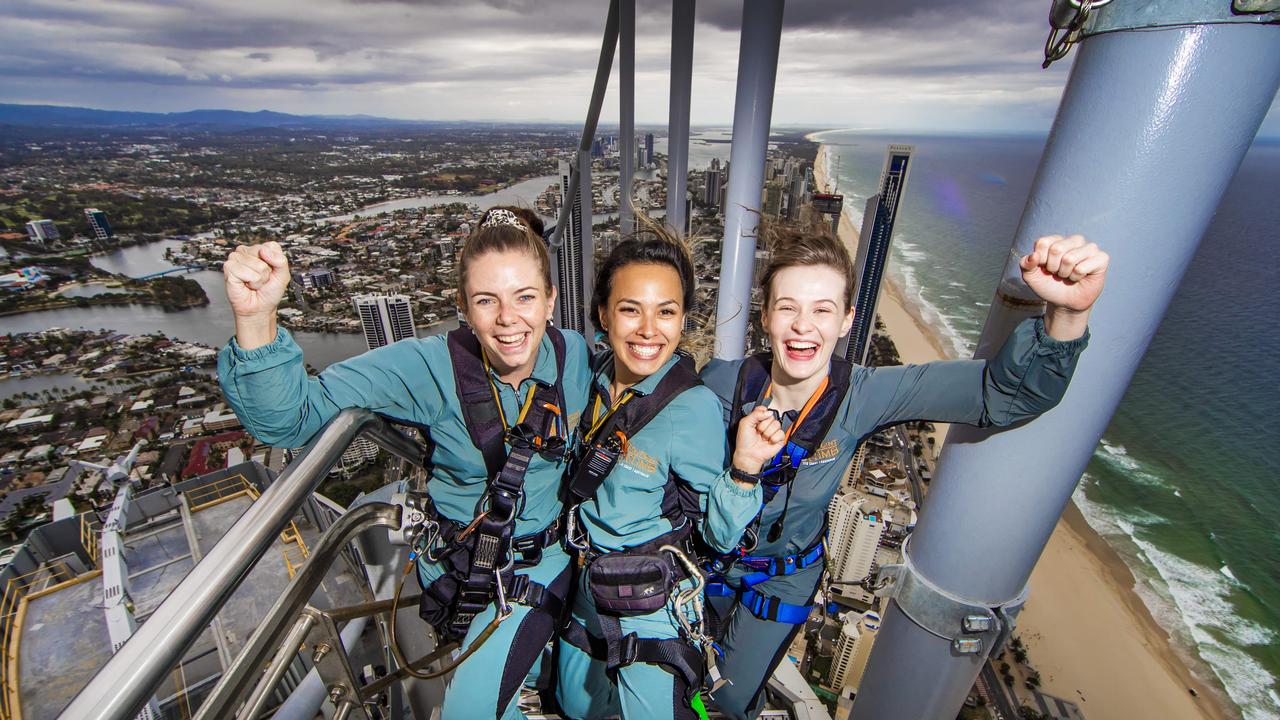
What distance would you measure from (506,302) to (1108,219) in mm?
1506

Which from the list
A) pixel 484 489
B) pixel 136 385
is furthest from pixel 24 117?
pixel 484 489

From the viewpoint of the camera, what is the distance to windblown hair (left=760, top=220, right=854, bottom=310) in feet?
5.60

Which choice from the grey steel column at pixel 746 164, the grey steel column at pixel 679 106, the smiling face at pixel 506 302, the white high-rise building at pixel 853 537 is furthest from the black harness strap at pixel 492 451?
the white high-rise building at pixel 853 537

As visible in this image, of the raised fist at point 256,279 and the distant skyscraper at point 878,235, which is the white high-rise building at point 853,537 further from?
the raised fist at point 256,279

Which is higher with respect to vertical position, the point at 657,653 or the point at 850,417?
the point at 850,417

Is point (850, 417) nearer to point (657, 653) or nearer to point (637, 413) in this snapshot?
point (637, 413)

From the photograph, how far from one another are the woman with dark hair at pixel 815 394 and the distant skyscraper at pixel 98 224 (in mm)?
48435

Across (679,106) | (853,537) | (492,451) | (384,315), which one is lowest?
(853,537)

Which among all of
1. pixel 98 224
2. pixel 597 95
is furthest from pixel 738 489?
pixel 98 224

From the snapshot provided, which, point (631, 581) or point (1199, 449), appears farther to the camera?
point (1199, 449)

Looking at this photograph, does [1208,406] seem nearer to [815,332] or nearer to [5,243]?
[815,332]

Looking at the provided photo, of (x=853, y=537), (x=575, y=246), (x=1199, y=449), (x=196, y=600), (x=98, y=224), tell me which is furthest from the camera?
(x=98, y=224)

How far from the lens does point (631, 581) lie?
155cm

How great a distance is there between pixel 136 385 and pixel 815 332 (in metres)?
33.1
